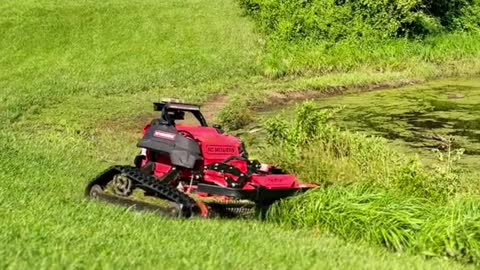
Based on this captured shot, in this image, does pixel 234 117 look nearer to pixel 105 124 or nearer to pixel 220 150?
pixel 105 124

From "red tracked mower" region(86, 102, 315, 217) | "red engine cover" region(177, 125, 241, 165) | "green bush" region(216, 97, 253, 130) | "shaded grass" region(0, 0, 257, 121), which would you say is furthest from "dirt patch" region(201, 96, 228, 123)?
"red tracked mower" region(86, 102, 315, 217)

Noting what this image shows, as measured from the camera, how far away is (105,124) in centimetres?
1647

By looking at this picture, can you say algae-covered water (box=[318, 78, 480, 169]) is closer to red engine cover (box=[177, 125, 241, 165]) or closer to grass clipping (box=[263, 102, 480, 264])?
grass clipping (box=[263, 102, 480, 264])

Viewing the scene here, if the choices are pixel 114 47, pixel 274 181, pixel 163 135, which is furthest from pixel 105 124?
pixel 114 47

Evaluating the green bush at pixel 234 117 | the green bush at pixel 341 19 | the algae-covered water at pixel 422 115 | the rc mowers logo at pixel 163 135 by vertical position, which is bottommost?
the algae-covered water at pixel 422 115

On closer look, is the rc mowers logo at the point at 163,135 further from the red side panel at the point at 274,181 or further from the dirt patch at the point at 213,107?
the dirt patch at the point at 213,107

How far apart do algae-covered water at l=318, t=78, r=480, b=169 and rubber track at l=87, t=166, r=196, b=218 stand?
6564 millimetres

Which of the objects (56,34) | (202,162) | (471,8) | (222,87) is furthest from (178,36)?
(202,162)

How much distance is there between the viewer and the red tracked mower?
27.7 feet

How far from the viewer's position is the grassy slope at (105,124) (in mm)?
5773

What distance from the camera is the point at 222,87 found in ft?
72.3

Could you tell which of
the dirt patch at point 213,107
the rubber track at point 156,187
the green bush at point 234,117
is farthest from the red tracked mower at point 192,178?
the dirt patch at point 213,107

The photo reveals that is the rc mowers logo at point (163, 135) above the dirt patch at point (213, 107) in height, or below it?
above

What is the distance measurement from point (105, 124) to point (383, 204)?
9.25 meters
